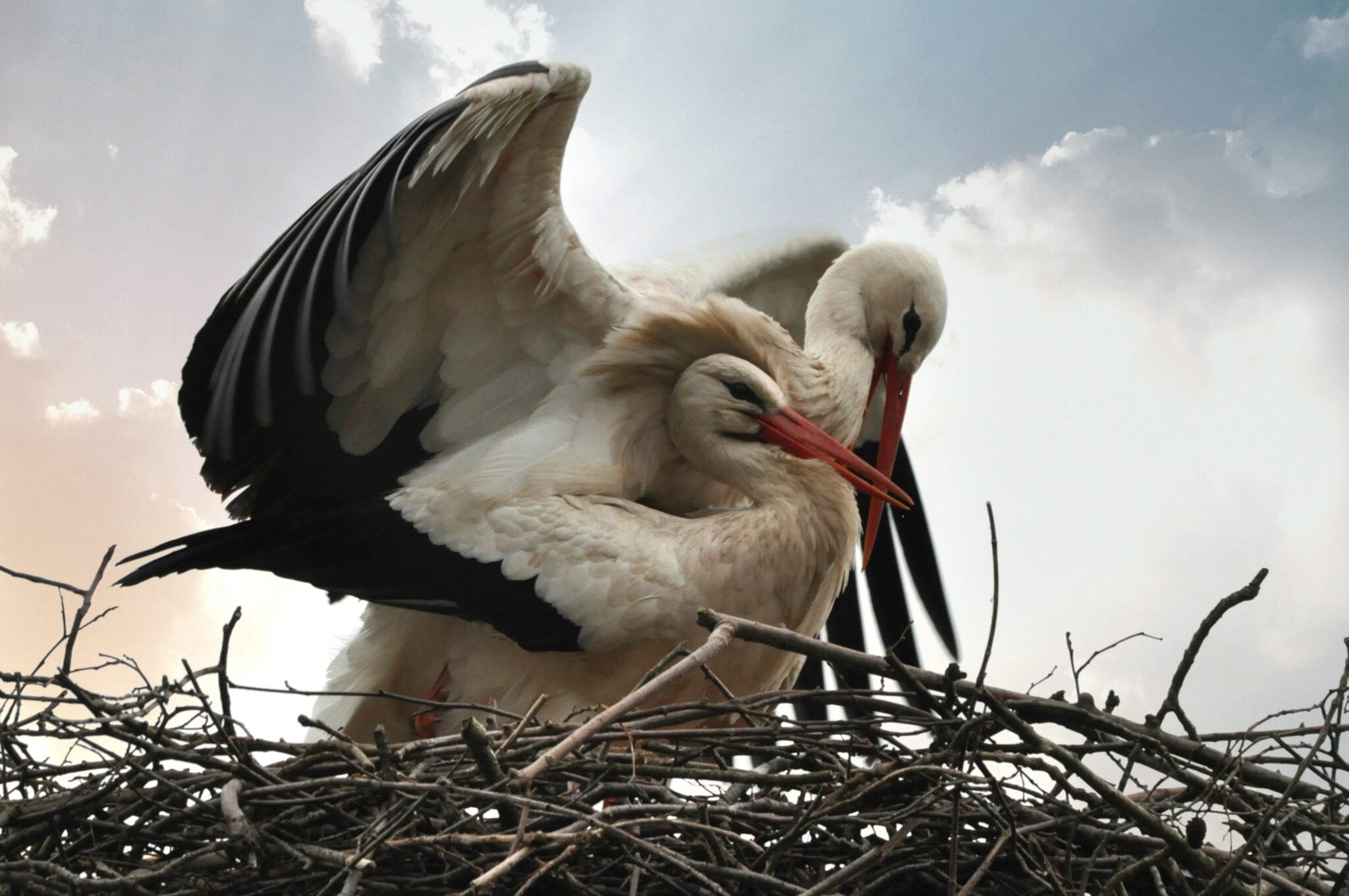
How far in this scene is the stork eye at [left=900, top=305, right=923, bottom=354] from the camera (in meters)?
2.64

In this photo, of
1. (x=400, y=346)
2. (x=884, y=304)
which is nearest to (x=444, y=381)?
(x=400, y=346)

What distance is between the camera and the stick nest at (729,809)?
4.08 feet

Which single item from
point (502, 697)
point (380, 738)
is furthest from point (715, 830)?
point (502, 697)

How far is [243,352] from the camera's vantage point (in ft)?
6.63

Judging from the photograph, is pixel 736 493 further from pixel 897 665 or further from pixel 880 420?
pixel 897 665

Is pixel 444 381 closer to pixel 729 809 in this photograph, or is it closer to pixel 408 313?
pixel 408 313

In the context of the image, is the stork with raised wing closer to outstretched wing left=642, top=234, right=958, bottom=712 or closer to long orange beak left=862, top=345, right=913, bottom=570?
long orange beak left=862, top=345, right=913, bottom=570

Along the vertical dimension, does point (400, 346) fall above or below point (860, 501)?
below

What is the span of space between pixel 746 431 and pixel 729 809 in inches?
37.6

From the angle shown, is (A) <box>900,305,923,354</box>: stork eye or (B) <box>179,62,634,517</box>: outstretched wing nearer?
(B) <box>179,62,634,517</box>: outstretched wing

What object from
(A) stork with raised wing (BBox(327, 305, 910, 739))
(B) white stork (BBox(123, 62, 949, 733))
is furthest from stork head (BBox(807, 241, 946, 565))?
(A) stork with raised wing (BBox(327, 305, 910, 739))

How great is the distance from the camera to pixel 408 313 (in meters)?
2.16

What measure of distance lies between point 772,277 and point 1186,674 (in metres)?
1.92

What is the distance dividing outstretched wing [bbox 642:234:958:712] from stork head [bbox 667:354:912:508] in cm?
77
